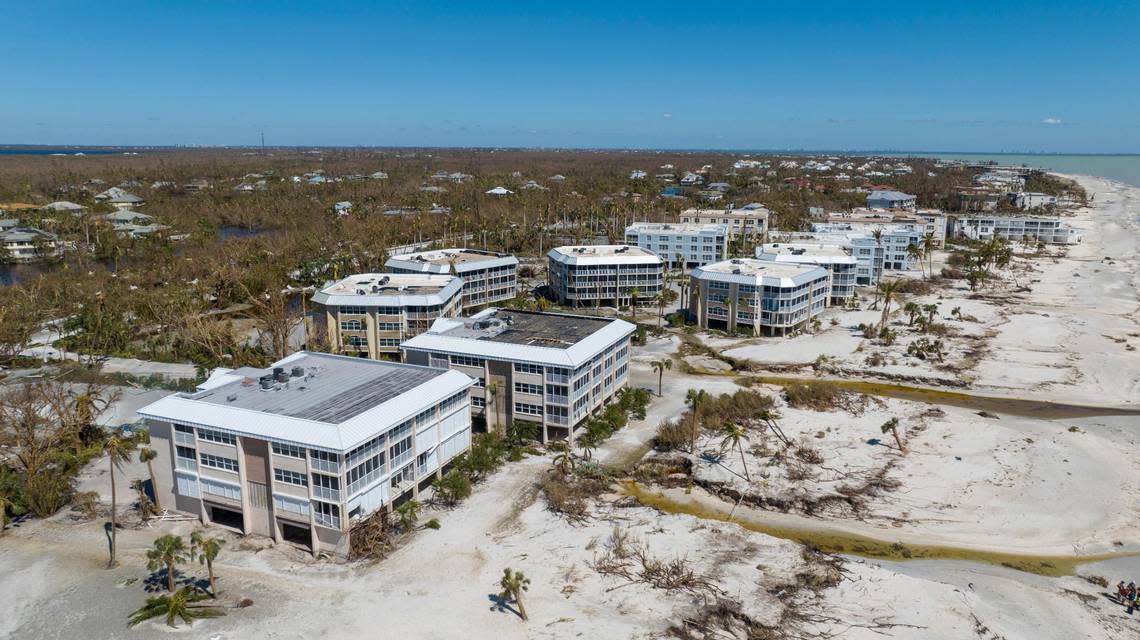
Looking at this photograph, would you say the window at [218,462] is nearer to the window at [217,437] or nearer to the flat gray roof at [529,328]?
the window at [217,437]

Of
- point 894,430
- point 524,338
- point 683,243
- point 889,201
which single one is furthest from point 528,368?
point 889,201

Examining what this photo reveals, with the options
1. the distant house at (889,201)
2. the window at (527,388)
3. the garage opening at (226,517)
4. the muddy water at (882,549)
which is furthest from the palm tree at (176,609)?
the distant house at (889,201)

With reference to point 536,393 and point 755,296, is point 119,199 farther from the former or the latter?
point 536,393

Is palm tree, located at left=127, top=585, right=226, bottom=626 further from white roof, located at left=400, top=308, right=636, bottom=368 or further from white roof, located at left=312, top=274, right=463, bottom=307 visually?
white roof, located at left=312, top=274, right=463, bottom=307

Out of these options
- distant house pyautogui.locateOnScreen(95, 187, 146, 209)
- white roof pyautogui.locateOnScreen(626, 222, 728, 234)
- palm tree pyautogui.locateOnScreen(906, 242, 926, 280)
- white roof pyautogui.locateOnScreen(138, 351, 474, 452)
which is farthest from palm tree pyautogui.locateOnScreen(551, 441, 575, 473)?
distant house pyautogui.locateOnScreen(95, 187, 146, 209)

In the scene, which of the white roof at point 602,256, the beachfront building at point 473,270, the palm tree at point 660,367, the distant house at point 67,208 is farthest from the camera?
the distant house at point 67,208

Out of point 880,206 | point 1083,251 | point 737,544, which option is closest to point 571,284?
point 737,544
